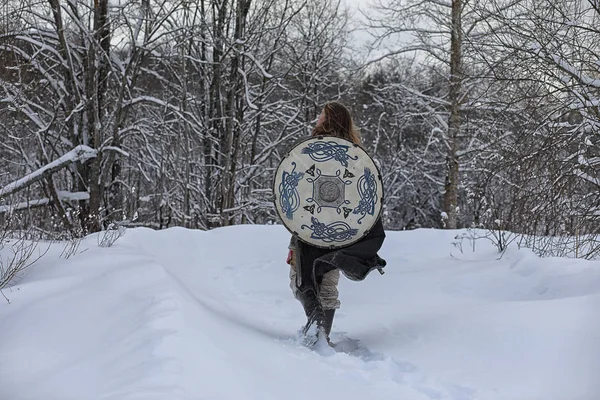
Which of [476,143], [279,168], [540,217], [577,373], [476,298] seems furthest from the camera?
[476,143]

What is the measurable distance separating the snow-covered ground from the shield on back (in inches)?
32.2

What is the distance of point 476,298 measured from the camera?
5.00m

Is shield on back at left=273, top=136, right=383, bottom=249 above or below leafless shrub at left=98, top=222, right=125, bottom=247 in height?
above

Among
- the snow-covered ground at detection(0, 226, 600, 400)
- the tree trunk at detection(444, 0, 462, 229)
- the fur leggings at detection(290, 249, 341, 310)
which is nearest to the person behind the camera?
the snow-covered ground at detection(0, 226, 600, 400)

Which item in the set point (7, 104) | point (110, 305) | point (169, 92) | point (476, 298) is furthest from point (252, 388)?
point (169, 92)

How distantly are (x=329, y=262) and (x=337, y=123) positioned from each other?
0.99m

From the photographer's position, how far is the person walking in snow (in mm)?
4074

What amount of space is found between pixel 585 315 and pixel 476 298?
149 cm

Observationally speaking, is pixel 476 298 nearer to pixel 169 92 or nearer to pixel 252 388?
pixel 252 388

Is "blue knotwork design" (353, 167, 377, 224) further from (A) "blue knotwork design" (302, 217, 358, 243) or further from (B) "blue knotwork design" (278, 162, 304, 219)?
(B) "blue knotwork design" (278, 162, 304, 219)

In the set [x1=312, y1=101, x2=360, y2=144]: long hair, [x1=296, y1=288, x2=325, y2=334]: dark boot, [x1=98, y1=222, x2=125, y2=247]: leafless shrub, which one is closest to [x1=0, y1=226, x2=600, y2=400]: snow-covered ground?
[x1=98, y1=222, x2=125, y2=247]: leafless shrub

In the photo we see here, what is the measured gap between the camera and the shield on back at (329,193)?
13.3 ft

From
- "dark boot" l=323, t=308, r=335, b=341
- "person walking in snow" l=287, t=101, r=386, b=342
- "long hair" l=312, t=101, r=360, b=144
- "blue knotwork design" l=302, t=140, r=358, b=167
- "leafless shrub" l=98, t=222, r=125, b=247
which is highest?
"long hair" l=312, t=101, r=360, b=144

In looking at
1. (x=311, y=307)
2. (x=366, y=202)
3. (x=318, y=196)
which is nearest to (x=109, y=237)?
(x=311, y=307)
